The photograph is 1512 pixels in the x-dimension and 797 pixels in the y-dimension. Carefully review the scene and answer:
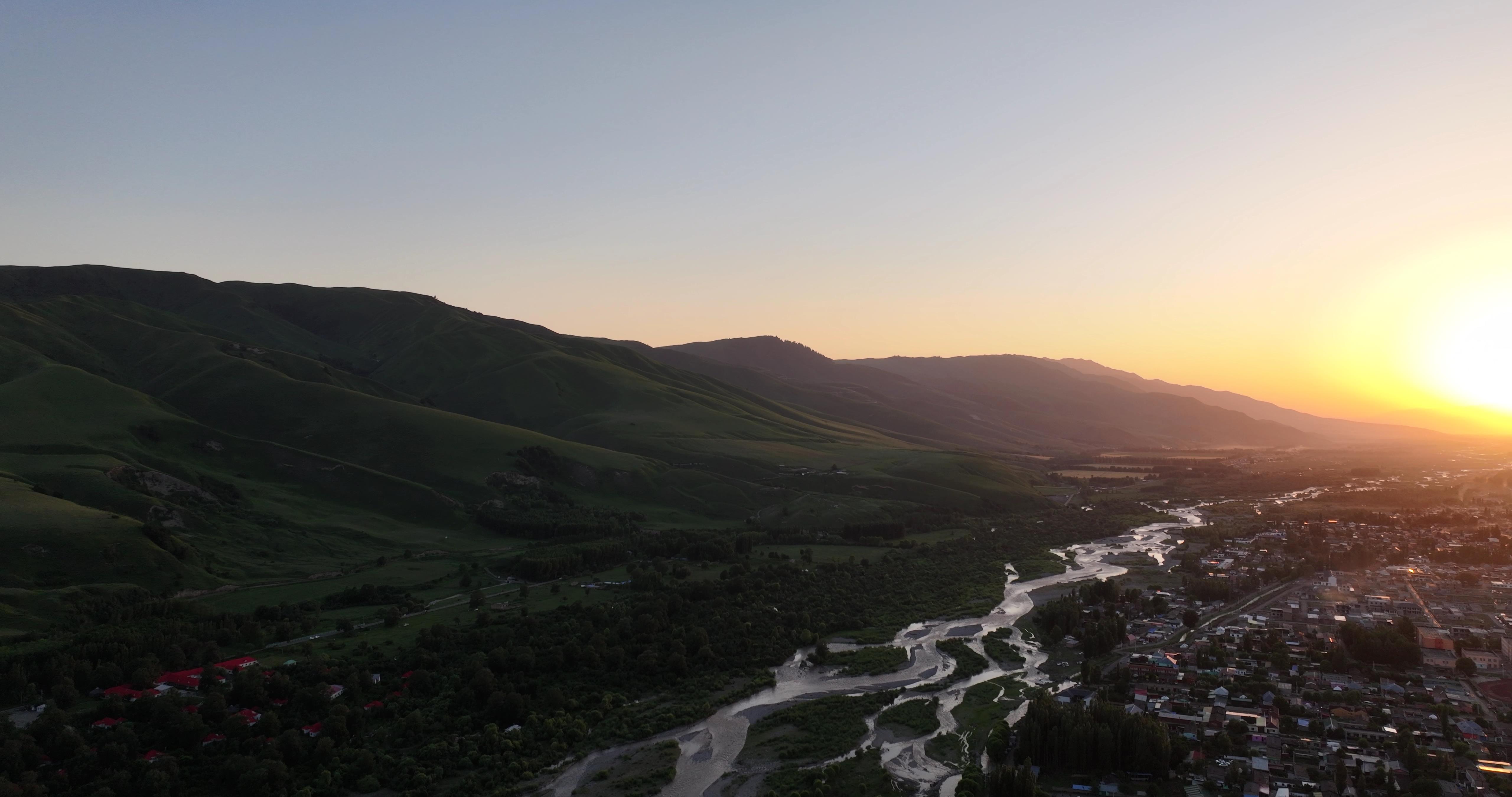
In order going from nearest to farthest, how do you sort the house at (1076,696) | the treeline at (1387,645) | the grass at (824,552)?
1. the house at (1076,696)
2. the treeline at (1387,645)
3. the grass at (824,552)

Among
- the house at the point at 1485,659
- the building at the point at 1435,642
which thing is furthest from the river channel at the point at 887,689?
the house at the point at 1485,659

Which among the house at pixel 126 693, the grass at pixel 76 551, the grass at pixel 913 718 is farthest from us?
the grass at pixel 76 551

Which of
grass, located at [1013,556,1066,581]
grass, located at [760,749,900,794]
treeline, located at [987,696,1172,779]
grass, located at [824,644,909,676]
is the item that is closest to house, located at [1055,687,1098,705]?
treeline, located at [987,696,1172,779]

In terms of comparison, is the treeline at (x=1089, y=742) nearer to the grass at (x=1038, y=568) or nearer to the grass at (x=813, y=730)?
the grass at (x=813, y=730)

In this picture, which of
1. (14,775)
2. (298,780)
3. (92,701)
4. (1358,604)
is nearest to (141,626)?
(92,701)

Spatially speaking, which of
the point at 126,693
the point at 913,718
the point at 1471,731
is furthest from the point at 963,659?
the point at 126,693

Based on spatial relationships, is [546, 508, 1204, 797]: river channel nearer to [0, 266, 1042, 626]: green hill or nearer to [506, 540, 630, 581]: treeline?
[506, 540, 630, 581]: treeline

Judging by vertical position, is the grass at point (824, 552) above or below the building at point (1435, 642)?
below
